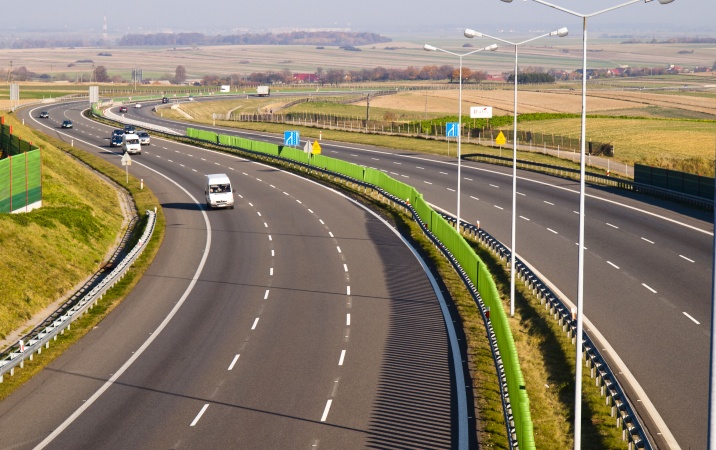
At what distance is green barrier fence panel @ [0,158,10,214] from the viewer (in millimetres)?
46469

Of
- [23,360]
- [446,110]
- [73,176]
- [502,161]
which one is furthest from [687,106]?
[23,360]

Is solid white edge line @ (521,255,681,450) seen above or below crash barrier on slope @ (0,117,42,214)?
below

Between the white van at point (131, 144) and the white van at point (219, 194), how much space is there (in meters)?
35.4

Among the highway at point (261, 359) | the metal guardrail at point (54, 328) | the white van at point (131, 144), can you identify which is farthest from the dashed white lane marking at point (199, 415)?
the white van at point (131, 144)

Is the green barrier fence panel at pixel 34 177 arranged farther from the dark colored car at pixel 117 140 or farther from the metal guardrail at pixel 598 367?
the dark colored car at pixel 117 140

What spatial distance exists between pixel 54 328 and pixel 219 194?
29959 millimetres

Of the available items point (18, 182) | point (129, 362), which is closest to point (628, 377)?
point (129, 362)

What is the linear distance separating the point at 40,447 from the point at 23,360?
25.5ft

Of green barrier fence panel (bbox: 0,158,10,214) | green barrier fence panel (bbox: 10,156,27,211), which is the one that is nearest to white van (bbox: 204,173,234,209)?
green barrier fence panel (bbox: 10,156,27,211)

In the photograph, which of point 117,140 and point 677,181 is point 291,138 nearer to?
point 117,140

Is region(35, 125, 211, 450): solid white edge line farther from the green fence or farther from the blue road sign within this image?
the blue road sign

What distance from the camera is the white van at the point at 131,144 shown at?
9444 centimetres

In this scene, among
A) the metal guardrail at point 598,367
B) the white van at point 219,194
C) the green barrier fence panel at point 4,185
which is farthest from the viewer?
the white van at point 219,194

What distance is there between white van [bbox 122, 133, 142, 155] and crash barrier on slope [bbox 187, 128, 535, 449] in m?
13.2
